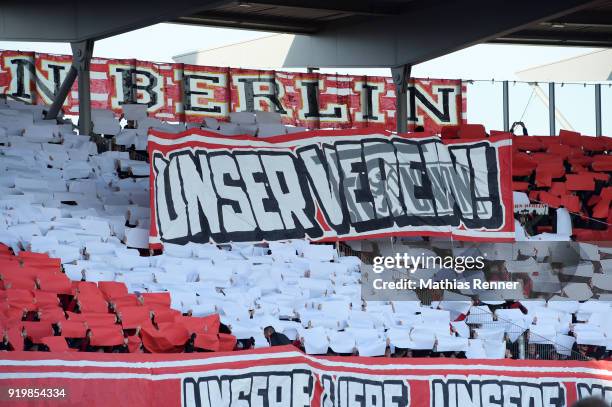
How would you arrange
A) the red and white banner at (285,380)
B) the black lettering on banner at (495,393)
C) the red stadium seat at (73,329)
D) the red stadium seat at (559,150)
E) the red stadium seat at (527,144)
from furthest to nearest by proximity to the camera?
1. the red stadium seat at (527,144)
2. the red stadium seat at (559,150)
3. the black lettering on banner at (495,393)
4. the red stadium seat at (73,329)
5. the red and white banner at (285,380)

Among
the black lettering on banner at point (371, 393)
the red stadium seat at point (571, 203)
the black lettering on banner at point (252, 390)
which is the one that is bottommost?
the black lettering on banner at point (371, 393)

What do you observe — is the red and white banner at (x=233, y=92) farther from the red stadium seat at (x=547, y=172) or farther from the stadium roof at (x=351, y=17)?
the red stadium seat at (x=547, y=172)

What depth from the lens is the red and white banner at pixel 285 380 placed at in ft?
35.1

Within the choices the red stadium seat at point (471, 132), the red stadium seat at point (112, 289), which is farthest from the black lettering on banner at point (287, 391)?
the red stadium seat at point (471, 132)

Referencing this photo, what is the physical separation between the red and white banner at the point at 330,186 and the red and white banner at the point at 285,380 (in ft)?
13.0

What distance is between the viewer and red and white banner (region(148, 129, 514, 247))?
16.3 m

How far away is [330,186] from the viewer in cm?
1725

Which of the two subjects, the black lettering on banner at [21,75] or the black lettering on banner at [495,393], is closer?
the black lettering on banner at [495,393]

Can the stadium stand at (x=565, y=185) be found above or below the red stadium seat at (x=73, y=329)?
above

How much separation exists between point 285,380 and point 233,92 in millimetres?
11619

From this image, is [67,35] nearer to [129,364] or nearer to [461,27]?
[461,27]

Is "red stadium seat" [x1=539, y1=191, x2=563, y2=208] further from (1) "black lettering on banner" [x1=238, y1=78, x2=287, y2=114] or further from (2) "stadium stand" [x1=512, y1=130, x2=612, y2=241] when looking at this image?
(1) "black lettering on banner" [x1=238, y1=78, x2=287, y2=114]

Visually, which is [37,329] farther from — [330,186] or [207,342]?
[330,186]

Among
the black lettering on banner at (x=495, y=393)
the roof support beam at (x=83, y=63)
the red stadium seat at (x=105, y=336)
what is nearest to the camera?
the red stadium seat at (x=105, y=336)
